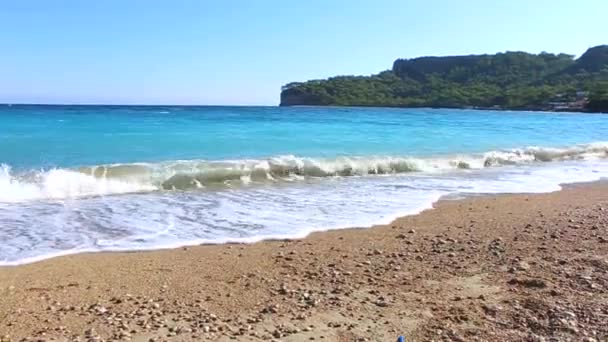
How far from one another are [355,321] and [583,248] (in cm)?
364

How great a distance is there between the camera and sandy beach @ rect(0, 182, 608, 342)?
14.4ft

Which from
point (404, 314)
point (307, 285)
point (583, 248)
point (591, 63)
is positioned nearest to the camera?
point (404, 314)

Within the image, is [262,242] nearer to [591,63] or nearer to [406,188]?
[406,188]

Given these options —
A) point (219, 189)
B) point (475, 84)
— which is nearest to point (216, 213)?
point (219, 189)

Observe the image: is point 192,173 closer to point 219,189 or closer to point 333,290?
point 219,189

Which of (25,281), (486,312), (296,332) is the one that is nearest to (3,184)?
(25,281)

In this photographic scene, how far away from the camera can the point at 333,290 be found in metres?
5.27

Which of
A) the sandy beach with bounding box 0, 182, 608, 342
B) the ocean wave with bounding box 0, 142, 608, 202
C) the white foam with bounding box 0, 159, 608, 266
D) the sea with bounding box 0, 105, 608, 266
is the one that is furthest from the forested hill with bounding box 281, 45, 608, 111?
the sandy beach with bounding box 0, 182, 608, 342

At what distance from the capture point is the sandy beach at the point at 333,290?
4379 mm

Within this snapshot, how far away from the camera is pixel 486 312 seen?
476 cm

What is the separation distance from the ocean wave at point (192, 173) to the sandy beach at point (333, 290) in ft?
17.5

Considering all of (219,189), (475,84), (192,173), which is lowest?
(219,189)

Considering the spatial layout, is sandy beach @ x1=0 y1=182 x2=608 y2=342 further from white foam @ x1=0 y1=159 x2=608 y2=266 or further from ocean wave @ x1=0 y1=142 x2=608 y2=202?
ocean wave @ x1=0 y1=142 x2=608 y2=202

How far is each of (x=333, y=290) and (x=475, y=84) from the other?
440 feet
